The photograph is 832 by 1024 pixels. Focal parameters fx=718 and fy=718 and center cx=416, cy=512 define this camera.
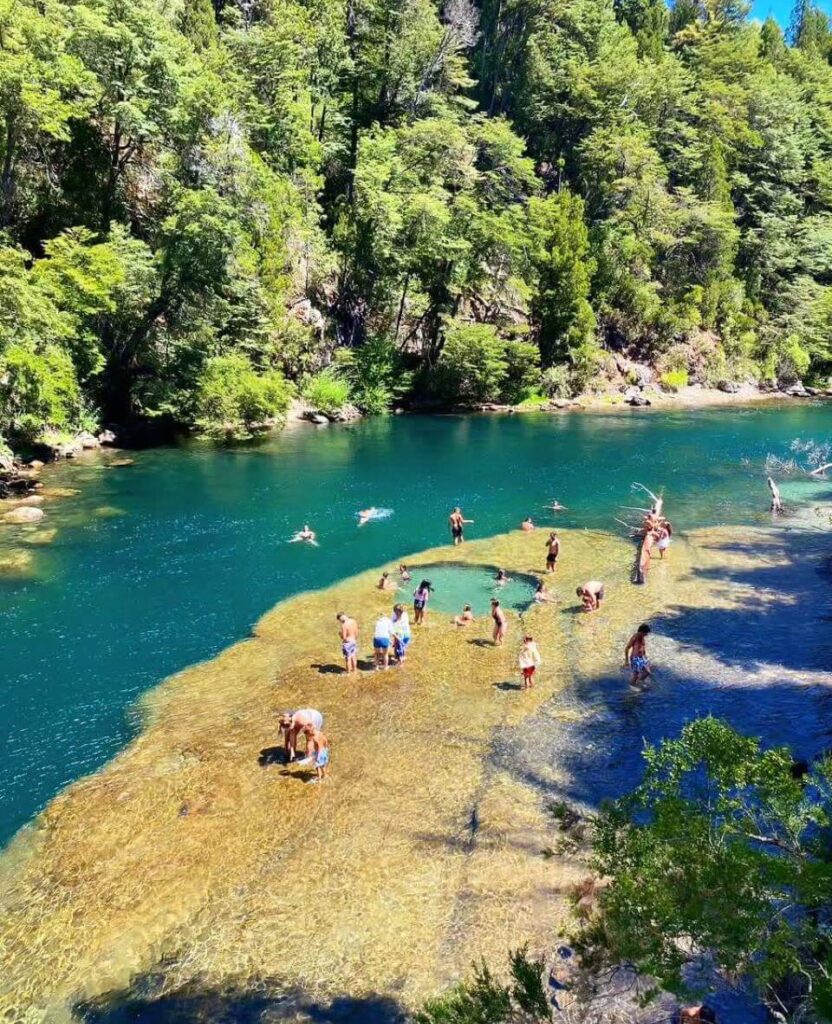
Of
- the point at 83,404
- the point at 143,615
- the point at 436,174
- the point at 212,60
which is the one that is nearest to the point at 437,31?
the point at 436,174

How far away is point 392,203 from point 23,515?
150 feet

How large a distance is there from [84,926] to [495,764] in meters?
7.98

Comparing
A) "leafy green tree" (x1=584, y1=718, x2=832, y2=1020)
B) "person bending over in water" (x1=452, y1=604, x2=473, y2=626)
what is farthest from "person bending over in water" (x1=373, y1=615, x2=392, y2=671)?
"leafy green tree" (x1=584, y1=718, x2=832, y2=1020)

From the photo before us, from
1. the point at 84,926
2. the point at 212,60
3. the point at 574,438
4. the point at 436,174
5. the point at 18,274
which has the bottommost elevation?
the point at 84,926

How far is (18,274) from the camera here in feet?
116

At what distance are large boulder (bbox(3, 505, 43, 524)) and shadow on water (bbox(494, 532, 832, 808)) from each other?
25.7 meters

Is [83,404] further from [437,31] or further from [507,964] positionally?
[437,31]

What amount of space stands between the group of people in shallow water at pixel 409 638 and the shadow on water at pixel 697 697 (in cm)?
102

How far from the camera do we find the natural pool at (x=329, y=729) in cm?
1062

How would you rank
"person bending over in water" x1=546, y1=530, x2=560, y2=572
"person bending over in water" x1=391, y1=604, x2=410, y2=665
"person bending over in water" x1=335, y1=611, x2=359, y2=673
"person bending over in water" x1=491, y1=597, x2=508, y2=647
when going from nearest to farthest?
"person bending over in water" x1=335, y1=611, x2=359, y2=673, "person bending over in water" x1=391, y1=604, x2=410, y2=665, "person bending over in water" x1=491, y1=597, x2=508, y2=647, "person bending over in water" x1=546, y1=530, x2=560, y2=572

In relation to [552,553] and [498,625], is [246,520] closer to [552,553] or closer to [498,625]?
[552,553]

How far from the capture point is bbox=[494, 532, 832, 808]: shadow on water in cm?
1508

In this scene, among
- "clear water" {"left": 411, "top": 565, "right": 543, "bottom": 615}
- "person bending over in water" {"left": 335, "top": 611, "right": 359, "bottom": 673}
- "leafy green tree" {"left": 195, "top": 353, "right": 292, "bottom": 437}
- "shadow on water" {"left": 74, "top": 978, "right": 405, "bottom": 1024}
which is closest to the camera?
"shadow on water" {"left": 74, "top": 978, "right": 405, "bottom": 1024}

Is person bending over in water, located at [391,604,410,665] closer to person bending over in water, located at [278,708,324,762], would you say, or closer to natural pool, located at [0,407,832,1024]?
natural pool, located at [0,407,832,1024]
